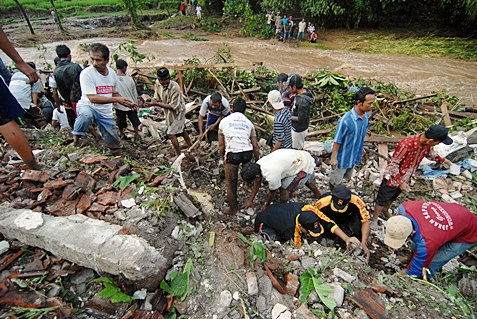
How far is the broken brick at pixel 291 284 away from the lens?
209 centimetres

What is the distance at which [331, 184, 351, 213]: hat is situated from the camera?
287cm

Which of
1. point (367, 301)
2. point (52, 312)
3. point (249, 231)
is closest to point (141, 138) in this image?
point (249, 231)

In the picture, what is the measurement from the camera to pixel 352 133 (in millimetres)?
3475

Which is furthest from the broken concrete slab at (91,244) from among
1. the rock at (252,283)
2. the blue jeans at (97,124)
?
the blue jeans at (97,124)

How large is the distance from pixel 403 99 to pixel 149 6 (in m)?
31.2

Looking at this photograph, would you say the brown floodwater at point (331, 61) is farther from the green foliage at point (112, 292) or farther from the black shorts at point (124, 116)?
the green foliage at point (112, 292)

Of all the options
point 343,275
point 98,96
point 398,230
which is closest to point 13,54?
point 98,96

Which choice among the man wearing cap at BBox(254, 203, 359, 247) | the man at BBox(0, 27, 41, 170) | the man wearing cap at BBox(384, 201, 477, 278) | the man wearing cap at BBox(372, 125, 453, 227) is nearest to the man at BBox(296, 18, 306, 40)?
the man wearing cap at BBox(372, 125, 453, 227)

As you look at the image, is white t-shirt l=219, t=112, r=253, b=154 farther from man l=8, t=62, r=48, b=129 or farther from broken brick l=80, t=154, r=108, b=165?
man l=8, t=62, r=48, b=129

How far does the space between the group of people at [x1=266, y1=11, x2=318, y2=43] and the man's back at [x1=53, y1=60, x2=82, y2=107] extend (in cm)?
1497

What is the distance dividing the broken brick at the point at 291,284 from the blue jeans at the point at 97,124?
3.03 m

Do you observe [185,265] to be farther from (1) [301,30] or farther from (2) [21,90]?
(1) [301,30]

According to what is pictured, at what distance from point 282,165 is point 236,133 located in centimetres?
76

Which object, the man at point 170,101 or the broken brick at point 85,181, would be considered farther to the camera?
the man at point 170,101
